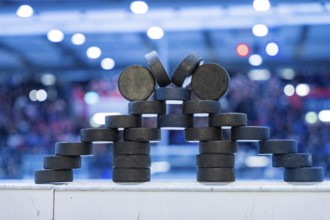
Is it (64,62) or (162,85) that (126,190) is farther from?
(64,62)

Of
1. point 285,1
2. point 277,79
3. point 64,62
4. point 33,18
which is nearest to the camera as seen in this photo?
point 285,1

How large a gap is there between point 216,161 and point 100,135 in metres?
0.64

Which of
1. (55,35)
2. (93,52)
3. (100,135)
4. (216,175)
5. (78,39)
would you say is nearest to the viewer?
(216,175)

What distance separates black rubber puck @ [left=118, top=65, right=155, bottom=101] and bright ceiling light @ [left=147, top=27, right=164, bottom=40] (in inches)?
184

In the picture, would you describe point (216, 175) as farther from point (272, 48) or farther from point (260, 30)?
point (272, 48)

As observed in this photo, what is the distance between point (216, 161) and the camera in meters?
2.52

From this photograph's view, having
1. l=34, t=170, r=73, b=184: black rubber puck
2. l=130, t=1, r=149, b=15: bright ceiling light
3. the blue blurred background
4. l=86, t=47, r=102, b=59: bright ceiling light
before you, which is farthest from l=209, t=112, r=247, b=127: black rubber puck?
l=86, t=47, r=102, b=59: bright ceiling light

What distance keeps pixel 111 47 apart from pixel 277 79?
2.95 meters

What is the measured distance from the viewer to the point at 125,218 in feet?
7.64

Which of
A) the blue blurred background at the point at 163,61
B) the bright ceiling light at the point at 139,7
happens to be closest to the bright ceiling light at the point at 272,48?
the blue blurred background at the point at 163,61

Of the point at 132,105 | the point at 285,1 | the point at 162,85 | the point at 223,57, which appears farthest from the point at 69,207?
the point at 223,57

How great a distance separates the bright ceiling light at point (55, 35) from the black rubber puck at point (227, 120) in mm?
5366

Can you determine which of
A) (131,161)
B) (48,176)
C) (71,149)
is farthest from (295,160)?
(48,176)

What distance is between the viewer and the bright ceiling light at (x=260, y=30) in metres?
7.06
